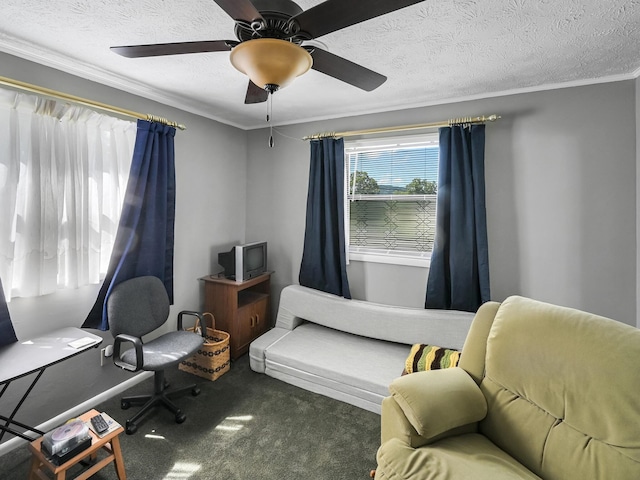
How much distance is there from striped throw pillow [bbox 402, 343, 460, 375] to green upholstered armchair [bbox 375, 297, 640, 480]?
0.54 meters

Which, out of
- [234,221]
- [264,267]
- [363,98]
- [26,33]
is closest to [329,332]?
[264,267]

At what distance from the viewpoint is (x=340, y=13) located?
1.03m

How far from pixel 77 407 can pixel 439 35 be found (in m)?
3.38

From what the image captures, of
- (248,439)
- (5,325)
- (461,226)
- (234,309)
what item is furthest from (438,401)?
(5,325)

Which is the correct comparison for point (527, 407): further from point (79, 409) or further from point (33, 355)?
point (79, 409)

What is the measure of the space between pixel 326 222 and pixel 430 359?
5.11ft

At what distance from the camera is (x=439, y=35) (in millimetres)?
1672

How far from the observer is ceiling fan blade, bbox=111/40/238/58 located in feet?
4.00

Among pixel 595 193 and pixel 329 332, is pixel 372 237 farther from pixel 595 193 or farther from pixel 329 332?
pixel 595 193

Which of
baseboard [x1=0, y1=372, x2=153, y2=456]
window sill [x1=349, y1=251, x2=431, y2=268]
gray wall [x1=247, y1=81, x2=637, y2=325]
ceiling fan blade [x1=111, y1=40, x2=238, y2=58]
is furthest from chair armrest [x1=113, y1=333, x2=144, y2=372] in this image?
gray wall [x1=247, y1=81, x2=637, y2=325]

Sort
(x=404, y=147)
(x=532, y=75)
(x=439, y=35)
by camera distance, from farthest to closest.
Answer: (x=404, y=147), (x=532, y=75), (x=439, y=35)

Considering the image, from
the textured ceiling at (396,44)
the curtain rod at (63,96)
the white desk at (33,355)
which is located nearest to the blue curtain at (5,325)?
the white desk at (33,355)

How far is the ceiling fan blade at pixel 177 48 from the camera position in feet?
4.00

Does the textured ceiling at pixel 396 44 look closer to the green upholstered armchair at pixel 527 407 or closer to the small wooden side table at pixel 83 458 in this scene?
the green upholstered armchair at pixel 527 407
